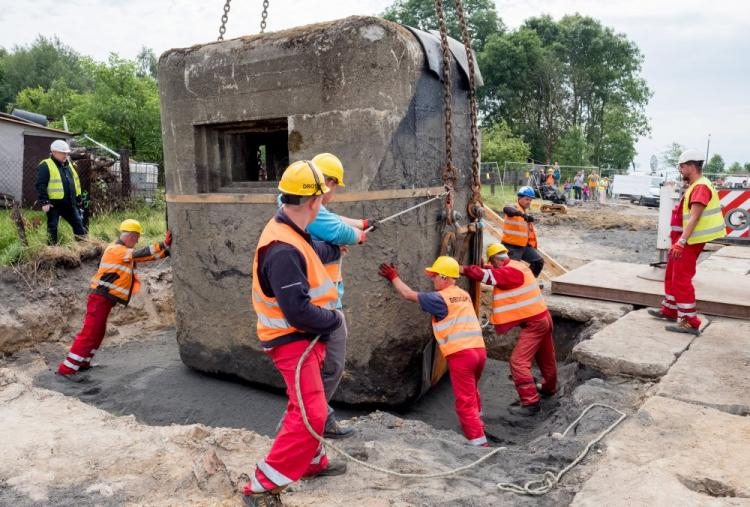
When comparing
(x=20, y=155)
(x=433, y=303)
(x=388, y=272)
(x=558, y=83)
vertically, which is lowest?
(x=433, y=303)

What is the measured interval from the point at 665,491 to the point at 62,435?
144 inches

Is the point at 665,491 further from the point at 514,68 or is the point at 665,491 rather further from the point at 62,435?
the point at 514,68

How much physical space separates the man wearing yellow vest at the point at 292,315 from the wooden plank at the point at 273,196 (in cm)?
169

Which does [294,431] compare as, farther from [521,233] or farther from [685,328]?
[521,233]

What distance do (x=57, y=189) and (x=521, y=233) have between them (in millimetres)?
6235

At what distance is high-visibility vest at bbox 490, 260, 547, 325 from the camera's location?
530 centimetres

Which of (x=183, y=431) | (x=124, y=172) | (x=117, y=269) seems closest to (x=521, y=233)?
(x=117, y=269)

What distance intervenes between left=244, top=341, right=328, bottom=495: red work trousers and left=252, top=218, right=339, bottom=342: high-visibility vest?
0.10 metres

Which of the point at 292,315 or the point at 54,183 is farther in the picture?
the point at 54,183

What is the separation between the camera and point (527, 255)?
7.61 m

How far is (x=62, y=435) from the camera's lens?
3.82 meters

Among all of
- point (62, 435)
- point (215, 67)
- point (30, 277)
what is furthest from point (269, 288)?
point (30, 277)

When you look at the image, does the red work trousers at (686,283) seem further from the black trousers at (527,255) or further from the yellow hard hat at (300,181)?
the yellow hard hat at (300,181)

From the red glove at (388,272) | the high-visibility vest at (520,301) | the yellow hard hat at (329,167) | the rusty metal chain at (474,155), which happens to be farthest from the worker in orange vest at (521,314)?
the yellow hard hat at (329,167)
